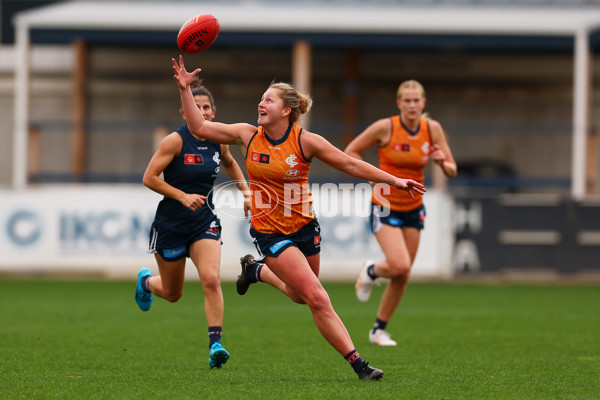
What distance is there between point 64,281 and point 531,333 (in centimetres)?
970

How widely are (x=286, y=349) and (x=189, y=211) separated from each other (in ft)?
5.49

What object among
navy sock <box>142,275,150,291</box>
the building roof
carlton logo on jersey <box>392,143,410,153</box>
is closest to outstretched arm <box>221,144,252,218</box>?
navy sock <box>142,275,150,291</box>

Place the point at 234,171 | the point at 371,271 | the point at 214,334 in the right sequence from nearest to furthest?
the point at 214,334
the point at 234,171
the point at 371,271

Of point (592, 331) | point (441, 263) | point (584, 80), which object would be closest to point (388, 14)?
point (584, 80)

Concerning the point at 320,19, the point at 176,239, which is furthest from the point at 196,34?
the point at 320,19

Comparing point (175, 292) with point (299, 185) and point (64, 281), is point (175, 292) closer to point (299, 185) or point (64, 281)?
point (299, 185)

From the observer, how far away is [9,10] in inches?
957

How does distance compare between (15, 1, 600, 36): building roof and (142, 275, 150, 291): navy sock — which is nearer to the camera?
(142, 275, 150, 291): navy sock

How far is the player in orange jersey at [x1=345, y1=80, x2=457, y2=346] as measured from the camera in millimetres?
8609

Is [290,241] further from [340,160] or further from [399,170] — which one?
[399,170]

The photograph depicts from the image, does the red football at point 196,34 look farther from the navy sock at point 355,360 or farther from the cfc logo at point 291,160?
the navy sock at point 355,360

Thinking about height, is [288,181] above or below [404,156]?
below

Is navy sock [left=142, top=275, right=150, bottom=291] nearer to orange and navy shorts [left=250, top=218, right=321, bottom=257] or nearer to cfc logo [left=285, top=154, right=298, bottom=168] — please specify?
orange and navy shorts [left=250, top=218, right=321, bottom=257]

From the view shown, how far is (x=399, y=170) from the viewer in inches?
343
